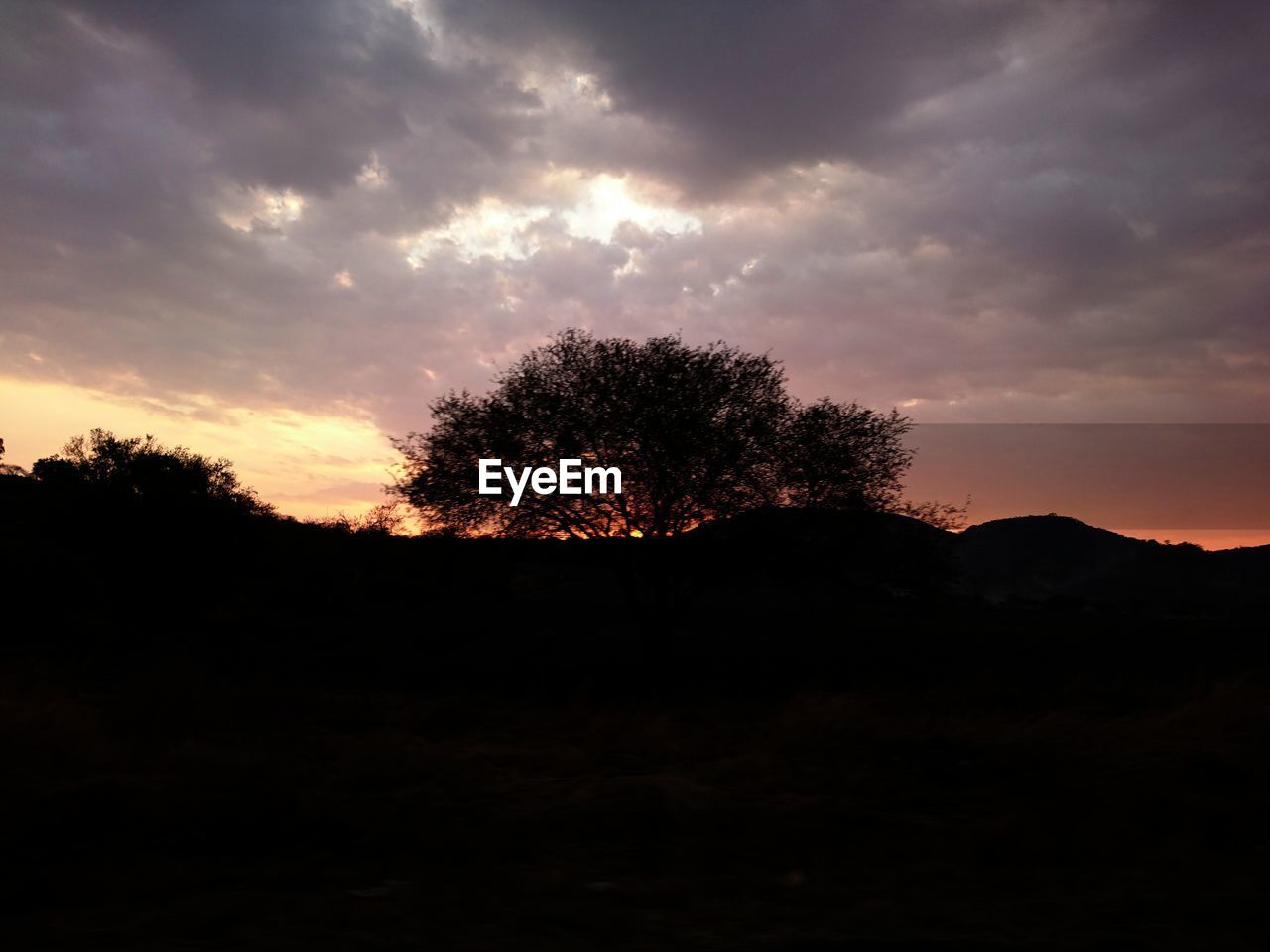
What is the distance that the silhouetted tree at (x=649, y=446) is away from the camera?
23.1m

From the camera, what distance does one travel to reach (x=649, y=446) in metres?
23.0

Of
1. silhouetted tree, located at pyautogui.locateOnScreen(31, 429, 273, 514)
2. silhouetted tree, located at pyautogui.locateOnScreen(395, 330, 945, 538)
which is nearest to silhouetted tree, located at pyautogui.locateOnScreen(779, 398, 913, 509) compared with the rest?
silhouetted tree, located at pyautogui.locateOnScreen(395, 330, 945, 538)

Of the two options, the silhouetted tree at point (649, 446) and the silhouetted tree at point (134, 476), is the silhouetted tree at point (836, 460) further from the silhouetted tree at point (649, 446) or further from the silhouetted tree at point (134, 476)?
the silhouetted tree at point (134, 476)

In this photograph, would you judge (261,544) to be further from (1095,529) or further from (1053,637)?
(1095,529)

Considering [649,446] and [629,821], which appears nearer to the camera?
[629,821]

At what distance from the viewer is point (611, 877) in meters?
5.39

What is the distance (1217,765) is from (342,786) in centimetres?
724

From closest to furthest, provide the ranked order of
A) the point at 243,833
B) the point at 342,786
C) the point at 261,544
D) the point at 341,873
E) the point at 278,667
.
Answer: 1. the point at 341,873
2. the point at 243,833
3. the point at 342,786
4. the point at 278,667
5. the point at 261,544

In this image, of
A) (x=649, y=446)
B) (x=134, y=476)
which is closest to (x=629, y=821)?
(x=649, y=446)

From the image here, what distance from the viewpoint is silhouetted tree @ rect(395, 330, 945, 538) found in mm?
23078

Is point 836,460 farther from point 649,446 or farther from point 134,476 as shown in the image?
point 134,476

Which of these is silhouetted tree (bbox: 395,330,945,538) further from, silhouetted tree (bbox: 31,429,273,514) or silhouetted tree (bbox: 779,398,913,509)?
silhouetted tree (bbox: 31,429,273,514)

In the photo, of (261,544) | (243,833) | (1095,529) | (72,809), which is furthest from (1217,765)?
(1095,529)

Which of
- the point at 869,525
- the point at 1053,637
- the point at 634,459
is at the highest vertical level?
the point at 634,459
